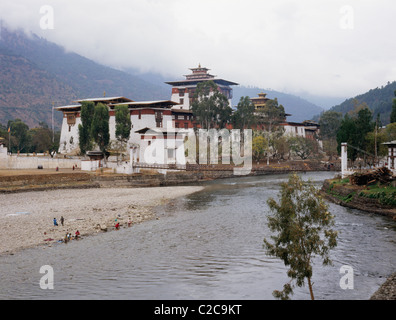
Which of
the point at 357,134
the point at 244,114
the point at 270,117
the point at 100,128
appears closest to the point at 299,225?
the point at 357,134

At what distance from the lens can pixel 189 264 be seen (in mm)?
22484

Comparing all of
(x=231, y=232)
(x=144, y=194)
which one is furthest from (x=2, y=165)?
(x=231, y=232)

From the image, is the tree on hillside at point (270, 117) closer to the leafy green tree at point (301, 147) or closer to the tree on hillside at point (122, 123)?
the leafy green tree at point (301, 147)

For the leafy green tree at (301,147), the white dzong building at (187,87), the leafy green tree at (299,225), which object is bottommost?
the leafy green tree at (299,225)

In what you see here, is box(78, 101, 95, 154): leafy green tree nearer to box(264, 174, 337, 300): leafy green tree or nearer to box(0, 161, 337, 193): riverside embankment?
box(0, 161, 337, 193): riverside embankment

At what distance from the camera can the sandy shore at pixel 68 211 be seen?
2833cm

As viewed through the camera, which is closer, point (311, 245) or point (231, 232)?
point (311, 245)

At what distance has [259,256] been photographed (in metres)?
23.8

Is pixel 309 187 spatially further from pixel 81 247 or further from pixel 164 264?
pixel 81 247

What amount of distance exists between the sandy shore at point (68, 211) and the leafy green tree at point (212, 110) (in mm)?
34916

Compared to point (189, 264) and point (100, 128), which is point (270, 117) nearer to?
point (100, 128)

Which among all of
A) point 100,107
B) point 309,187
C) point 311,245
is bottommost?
point 311,245

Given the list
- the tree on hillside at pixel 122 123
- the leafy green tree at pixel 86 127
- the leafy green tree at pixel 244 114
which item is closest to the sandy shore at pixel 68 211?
the tree on hillside at pixel 122 123
